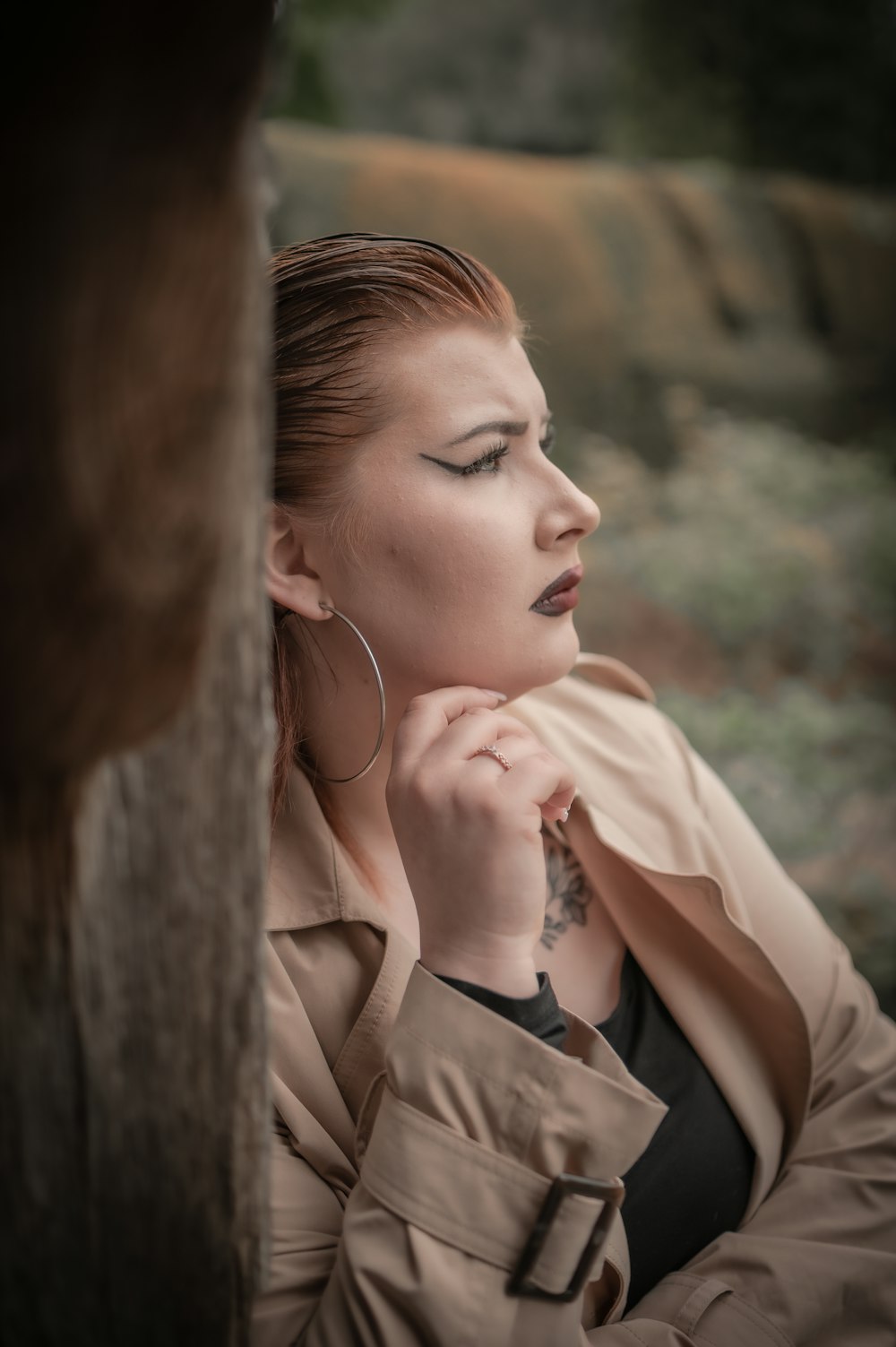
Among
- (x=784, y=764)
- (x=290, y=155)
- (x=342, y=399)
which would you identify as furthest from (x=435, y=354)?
(x=290, y=155)

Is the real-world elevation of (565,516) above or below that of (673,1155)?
above

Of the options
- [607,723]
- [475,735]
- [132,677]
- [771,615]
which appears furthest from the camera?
[771,615]

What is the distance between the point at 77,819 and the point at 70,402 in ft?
1.21

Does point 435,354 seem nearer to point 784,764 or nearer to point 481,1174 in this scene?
point 481,1174

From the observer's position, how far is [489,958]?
1.30 metres

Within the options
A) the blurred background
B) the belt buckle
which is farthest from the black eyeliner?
the blurred background

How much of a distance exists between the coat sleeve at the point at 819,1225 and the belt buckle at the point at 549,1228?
0.27 meters

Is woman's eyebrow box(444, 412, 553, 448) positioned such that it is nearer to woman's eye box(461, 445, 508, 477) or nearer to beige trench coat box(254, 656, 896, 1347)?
woman's eye box(461, 445, 508, 477)

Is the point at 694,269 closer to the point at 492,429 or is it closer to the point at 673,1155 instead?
the point at 492,429

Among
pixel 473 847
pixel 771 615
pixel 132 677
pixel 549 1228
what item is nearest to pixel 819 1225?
pixel 549 1228

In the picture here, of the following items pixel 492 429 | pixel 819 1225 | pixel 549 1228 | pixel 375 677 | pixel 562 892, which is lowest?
pixel 819 1225

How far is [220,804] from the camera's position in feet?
3.14

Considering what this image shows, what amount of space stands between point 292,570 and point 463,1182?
977 millimetres

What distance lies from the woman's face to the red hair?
3 cm
